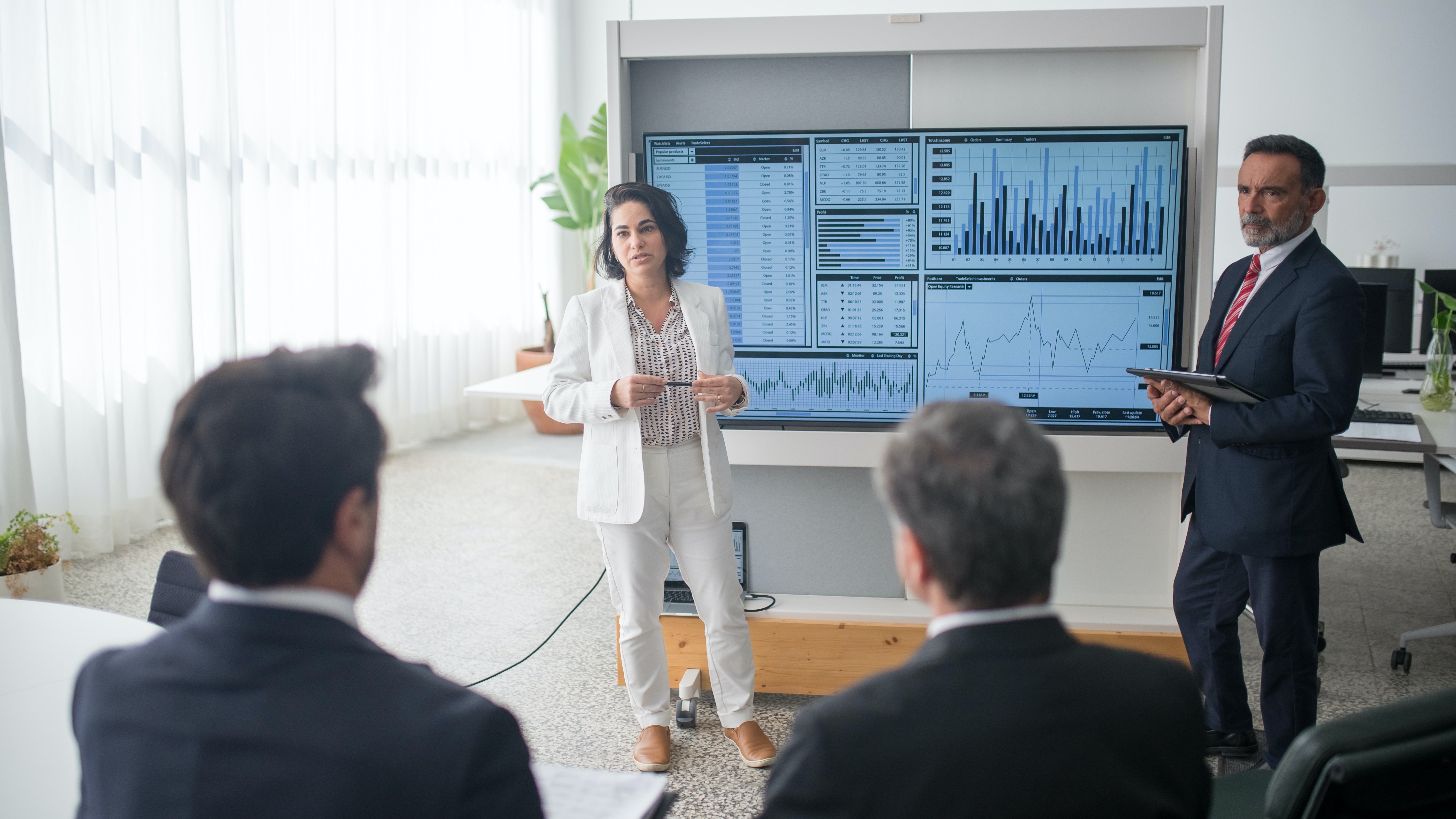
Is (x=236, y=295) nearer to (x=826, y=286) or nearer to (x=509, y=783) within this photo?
(x=826, y=286)

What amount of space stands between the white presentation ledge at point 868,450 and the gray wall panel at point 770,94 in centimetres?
91

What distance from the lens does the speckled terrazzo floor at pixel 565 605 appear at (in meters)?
2.88

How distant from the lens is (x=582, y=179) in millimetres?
7148

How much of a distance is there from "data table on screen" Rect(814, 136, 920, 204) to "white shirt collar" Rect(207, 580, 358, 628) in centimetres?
228

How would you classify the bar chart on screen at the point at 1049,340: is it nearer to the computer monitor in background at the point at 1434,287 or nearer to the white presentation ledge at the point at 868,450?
the white presentation ledge at the point at 868,450

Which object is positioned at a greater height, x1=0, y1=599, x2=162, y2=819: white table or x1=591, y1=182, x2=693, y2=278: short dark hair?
x1=591, y1=182, x2=693, y2=278: short dark hair

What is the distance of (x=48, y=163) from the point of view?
4098 mm

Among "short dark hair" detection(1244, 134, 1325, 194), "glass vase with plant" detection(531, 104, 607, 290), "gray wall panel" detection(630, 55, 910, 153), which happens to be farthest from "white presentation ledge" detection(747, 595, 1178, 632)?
"glass vase with plant" detection(531, 104, 607, 290)

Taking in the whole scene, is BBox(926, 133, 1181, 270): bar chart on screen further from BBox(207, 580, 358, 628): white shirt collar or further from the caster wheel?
BBox(207, 580, 358, 628): white shirt collar

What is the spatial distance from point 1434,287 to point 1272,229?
348 centimetres

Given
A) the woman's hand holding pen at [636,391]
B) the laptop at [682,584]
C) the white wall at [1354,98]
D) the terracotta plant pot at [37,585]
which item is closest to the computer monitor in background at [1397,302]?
the white wall at [1354,98]

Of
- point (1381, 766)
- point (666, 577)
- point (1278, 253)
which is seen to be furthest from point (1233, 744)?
point (1381, 766)

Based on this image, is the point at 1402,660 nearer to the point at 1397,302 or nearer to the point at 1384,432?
the point at 1384,432

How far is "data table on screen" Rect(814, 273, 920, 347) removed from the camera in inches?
115
